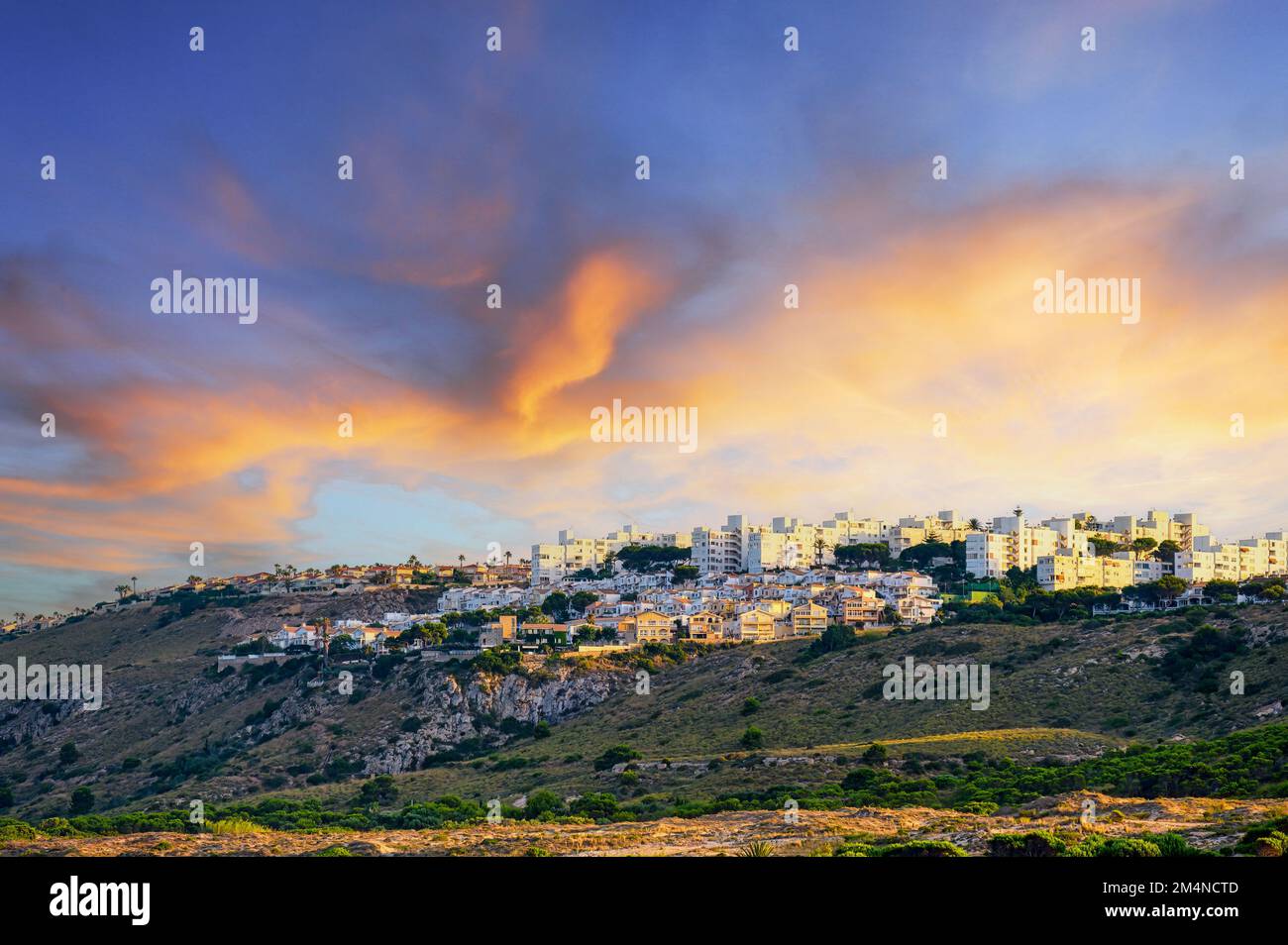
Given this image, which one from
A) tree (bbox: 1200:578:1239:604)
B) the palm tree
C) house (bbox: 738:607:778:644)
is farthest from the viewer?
the palm tree

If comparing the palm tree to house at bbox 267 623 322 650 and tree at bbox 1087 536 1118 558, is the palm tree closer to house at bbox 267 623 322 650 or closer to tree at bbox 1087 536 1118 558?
tree at bbox 1087 536 1118 558

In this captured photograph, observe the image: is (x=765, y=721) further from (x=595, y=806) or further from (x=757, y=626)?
(x=757, y=626)

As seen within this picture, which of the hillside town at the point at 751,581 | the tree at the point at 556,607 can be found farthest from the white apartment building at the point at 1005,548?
the tree at the point at 556,607

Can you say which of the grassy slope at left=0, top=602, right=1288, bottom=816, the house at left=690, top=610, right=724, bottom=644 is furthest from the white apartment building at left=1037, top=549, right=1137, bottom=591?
the grassy slope at left=0, top=602, right=1288, bottom=816

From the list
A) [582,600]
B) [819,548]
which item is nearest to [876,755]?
[582,600]

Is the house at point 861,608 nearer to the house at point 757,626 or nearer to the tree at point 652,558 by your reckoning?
the house at point 757,626
